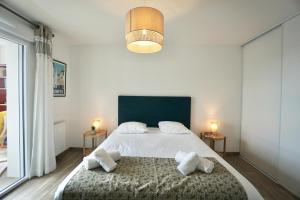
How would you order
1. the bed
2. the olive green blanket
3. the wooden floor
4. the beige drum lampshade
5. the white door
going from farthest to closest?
the white door, the wooden floor, the beige drum lampshade, the bed, the olive green blanket

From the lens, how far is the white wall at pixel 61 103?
3.37 meters

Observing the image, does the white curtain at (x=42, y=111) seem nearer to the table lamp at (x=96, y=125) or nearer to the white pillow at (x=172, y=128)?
the table lamp at (x=96, y=125)

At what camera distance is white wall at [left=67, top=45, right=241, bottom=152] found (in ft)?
12.3

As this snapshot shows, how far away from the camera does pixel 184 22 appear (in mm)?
2662

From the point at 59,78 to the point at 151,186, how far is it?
2.97m

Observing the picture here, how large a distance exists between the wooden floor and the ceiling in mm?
2389

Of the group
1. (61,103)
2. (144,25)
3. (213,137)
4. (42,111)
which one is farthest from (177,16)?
(61,103)

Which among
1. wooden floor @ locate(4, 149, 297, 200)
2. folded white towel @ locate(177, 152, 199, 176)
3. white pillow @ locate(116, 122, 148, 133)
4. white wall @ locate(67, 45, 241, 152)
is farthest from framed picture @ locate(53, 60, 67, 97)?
folded white towel @ locate(177, 152, 199, 176)

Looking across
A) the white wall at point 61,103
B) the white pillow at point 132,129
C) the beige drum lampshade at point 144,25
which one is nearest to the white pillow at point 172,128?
the white pillow at point 132,129

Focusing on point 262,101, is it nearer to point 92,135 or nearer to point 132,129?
point 132,129

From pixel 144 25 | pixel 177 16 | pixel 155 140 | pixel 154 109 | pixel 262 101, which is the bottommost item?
pixel 155 140

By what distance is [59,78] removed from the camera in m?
3.49

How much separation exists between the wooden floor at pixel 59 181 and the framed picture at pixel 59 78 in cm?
130

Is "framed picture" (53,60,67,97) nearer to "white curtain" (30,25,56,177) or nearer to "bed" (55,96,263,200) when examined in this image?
"white curtain" (30,25,56,177)
